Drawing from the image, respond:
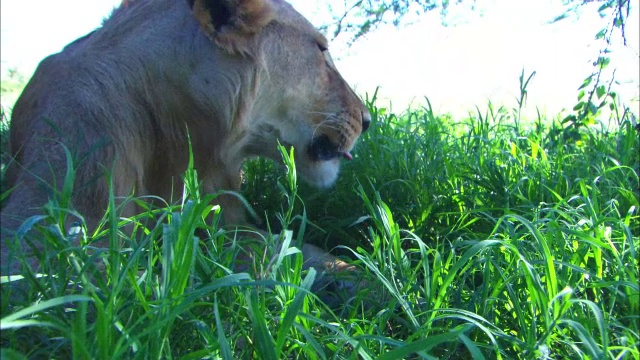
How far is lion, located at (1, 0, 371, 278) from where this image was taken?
214cm

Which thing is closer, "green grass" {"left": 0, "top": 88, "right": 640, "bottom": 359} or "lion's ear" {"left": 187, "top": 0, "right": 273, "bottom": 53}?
"green grass" {"left": 0, "top": 88, "right": 640, "bottom": 359}

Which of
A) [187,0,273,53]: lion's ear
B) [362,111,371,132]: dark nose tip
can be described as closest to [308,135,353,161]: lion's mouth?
[362,111,371,132]: dark nose tip

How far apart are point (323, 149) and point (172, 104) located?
2.26 ft

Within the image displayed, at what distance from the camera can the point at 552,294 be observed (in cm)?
152

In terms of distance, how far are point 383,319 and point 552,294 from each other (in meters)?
0.38

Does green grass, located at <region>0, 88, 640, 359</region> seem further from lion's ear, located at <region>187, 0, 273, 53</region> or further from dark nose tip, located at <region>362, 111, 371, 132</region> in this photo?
lion's ear, located at <region>187, 0, 273, 53</region>

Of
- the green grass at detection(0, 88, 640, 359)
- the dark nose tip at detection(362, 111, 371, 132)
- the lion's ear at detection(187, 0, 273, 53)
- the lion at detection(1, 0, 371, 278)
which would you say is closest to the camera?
the green grass at detection(0, 88, 640, 359)


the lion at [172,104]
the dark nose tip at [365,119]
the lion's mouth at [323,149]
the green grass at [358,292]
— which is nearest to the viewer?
the green grass at [358,292]

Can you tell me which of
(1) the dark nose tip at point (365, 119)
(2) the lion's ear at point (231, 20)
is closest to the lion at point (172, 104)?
(2) the lion's ear at point (231, 20)

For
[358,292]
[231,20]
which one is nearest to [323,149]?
[231,20]

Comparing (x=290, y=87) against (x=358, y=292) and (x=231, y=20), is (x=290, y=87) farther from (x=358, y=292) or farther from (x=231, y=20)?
(x=358, y=292)

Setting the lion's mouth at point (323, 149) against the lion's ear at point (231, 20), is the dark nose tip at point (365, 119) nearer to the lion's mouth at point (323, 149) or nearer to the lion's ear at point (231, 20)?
the lion's mouth at point (323, 149)

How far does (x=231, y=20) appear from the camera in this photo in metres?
2.41

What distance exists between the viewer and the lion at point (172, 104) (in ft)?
7.01
